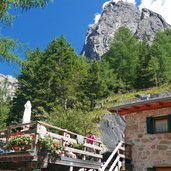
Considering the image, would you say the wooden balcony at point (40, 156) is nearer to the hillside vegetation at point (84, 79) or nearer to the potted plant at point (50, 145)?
the potted plant at point (50, 145)

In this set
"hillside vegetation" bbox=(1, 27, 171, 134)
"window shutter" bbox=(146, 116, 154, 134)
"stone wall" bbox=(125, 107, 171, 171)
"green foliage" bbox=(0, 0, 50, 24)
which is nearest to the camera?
"green foliage" bbox=(0, 0, 50, 24)

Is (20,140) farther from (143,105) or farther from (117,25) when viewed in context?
(117,25)

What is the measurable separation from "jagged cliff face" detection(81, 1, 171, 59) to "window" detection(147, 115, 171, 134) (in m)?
69.2

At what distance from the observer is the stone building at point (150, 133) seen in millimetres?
12195

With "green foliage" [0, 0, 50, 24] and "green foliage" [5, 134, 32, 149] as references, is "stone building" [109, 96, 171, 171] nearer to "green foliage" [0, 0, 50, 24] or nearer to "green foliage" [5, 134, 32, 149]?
"green foliage" [5, 134, 32, 149]

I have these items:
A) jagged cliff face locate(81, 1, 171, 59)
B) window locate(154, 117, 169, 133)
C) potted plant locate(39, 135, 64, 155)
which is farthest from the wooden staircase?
jagged cliff face locate(81, 1, 171, 59)

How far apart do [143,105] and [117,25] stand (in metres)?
85.4

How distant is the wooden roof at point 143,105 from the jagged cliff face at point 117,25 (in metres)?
68.1

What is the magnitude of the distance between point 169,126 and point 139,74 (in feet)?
121

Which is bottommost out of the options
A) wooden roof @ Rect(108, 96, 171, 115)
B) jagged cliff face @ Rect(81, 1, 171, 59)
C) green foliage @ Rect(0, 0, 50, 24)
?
wooden roof @ Rect(108, 96, 171, 115)

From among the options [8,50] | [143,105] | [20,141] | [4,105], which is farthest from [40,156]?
[4,105]

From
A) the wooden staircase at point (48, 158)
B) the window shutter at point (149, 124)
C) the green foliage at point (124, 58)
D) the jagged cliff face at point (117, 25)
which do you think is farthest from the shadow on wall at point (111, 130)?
the jagged cliff face at point (117, 25)

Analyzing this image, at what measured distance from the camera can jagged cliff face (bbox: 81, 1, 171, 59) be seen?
3359 inches

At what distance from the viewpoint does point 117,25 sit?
9562 cm
